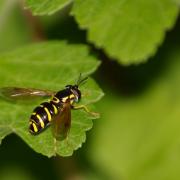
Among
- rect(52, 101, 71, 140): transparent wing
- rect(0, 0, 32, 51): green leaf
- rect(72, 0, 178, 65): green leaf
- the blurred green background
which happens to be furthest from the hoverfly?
rect(0, 0, 32, 51): green leaf

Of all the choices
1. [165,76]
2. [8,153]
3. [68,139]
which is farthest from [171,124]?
[68,139]

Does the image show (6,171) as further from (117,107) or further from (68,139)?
(68,139)

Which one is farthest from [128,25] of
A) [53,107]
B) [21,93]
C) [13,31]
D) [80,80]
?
[13,31]

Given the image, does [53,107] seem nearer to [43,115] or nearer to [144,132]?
[43,115]

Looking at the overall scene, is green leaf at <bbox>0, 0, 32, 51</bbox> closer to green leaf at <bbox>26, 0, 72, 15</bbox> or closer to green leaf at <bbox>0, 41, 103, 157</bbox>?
green leaf at <bbox>0, 41, 103, 157</bbox>

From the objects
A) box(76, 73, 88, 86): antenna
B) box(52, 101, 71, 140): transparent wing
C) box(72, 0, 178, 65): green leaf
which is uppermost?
box(72, 0, 178, 65): green leaf

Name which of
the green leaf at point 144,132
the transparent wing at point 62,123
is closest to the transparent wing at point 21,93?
the transparent wing at point 62,123
